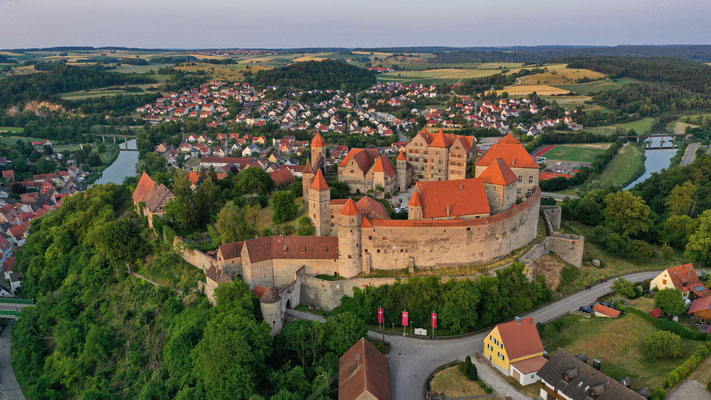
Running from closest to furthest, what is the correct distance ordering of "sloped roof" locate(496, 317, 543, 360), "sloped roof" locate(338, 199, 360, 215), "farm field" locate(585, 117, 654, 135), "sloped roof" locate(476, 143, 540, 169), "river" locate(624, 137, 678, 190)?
"sloped roof" locate(496, 317, 543, 360) → "sloped roof" locate(338, 199, 360, 215) → "sloped roof" locate(476, 143, 540, 169) → "river" locate(624, 137, 678, 190) → "farm field" locate(585, 117, 654, 135)

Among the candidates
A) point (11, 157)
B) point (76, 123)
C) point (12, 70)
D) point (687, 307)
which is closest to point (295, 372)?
point (687, 307)

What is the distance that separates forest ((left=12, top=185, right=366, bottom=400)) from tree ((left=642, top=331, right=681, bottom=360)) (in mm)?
18806

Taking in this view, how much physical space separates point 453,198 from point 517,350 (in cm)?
1565

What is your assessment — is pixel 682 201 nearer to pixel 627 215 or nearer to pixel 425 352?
pixel 627 215

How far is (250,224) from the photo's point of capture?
164 feet

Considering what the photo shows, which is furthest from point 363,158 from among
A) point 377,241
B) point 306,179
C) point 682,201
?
point 682,201

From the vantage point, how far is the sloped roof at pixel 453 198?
45312 millimetres

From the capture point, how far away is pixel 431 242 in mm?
42688

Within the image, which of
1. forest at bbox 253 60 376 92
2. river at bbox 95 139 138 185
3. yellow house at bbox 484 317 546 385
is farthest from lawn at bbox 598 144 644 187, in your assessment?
forest at bbox 253 60 376 92

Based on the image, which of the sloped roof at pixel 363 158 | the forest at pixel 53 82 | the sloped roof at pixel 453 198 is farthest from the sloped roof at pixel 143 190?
the forest at pixel 53 82

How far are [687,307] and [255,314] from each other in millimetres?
33041

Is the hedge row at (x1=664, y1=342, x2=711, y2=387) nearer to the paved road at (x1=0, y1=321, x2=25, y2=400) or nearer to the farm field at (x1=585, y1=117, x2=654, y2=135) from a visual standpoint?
the paved road at (x1=0, y1=321, x2=25, y2=400)

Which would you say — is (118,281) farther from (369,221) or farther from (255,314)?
(369,221)

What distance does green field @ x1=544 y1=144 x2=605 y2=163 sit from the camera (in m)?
106
